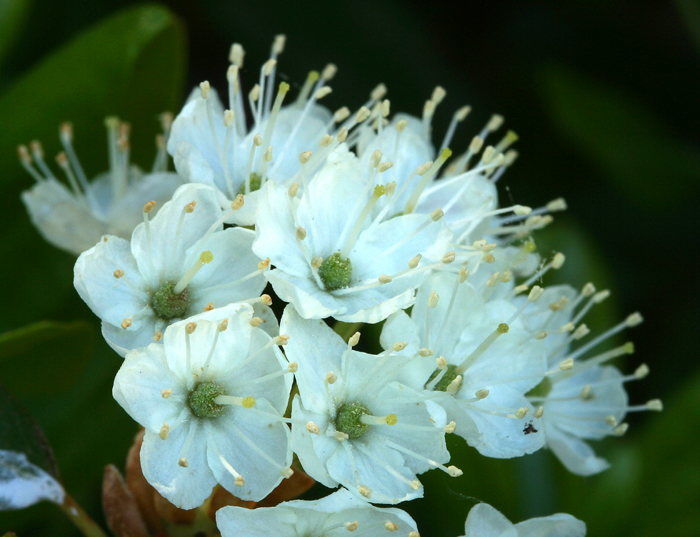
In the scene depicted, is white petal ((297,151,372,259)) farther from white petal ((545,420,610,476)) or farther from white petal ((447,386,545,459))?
white petal ((545,420,610,476))

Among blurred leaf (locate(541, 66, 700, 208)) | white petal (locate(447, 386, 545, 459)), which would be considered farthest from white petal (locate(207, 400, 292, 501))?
blurred leaf (locate(541, 66, 700, 208))

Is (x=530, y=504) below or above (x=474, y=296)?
below

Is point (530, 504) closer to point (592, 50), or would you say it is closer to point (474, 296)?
point (474, 296)

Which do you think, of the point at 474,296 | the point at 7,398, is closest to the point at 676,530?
the point at 474,296

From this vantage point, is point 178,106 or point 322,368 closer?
point 322,368

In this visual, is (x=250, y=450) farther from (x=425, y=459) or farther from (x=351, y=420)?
(x=425, y=459)

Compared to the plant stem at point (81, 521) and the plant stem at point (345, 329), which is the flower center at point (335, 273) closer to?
the plant stem at point (345, 329)
